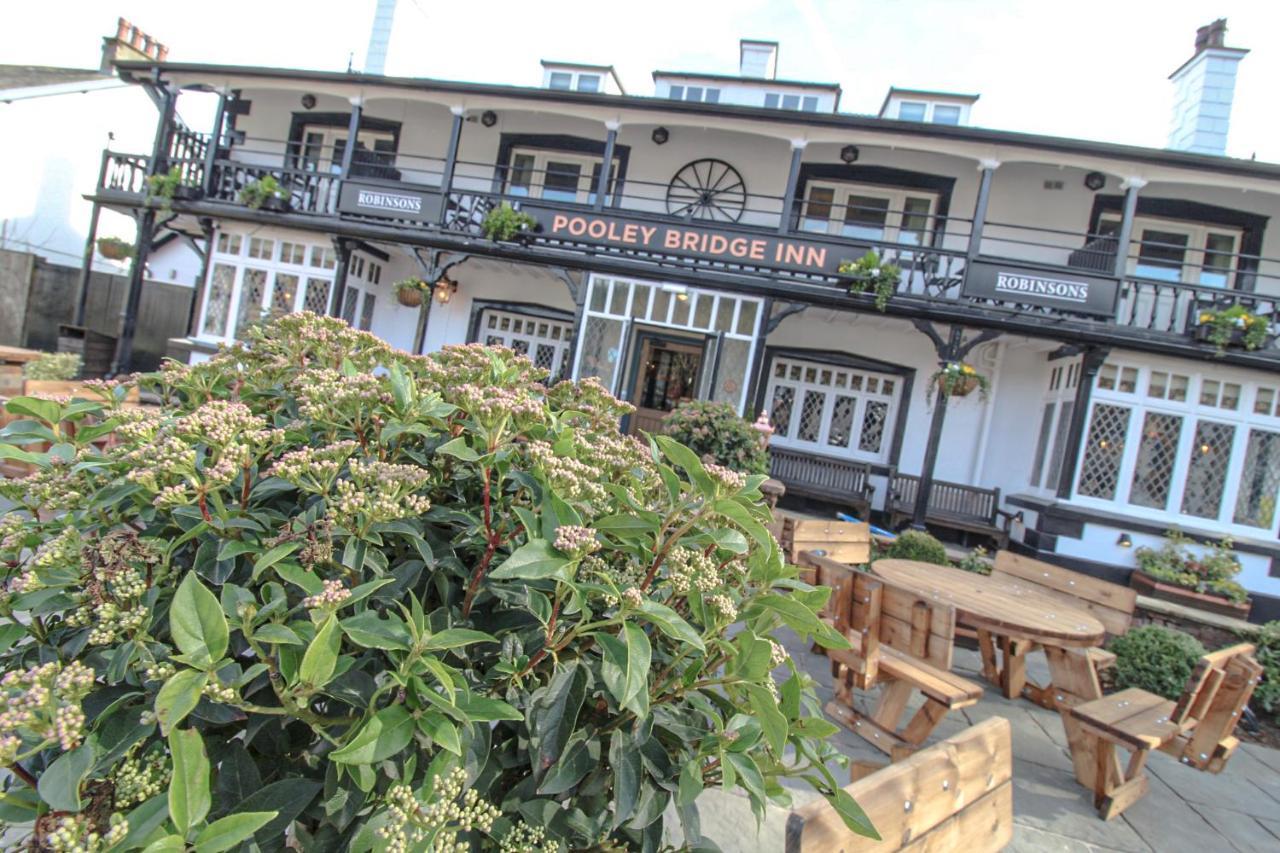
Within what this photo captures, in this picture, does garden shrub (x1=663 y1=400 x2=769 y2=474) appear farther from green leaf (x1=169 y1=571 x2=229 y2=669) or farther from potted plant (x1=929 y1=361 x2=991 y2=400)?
green leaf (x1=169 y1=571 x2=229 y2=669)

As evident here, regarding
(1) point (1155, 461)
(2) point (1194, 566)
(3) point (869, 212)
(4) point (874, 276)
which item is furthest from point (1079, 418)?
(3) point (869, 212)

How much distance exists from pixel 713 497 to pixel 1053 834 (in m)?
3.61

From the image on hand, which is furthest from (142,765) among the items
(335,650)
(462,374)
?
(462,374)

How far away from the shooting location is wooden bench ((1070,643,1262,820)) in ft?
11.8

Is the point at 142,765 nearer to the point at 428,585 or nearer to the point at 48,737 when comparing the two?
the point at 48,737

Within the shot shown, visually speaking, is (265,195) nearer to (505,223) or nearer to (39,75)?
(505,223)

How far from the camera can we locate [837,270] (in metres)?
10.6

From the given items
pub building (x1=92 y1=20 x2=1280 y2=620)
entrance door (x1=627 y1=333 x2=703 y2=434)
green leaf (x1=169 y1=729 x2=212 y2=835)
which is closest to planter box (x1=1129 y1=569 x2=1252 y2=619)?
pub building (x1=92 y1=20 x2=1280 y2=620)

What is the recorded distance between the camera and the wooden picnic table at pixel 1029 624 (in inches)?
155

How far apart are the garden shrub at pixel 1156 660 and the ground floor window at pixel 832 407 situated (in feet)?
21.0

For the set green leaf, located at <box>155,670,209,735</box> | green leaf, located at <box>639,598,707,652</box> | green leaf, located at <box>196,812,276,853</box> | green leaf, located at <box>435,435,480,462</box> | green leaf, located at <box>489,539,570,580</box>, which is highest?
green leaf, located at <box>435,435,480,462</box>

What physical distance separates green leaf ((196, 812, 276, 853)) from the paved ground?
2025 mm

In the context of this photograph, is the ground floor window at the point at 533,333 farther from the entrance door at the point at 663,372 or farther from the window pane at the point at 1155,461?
the window pane at the point at 1155,461

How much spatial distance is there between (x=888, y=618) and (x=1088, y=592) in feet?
8.25
